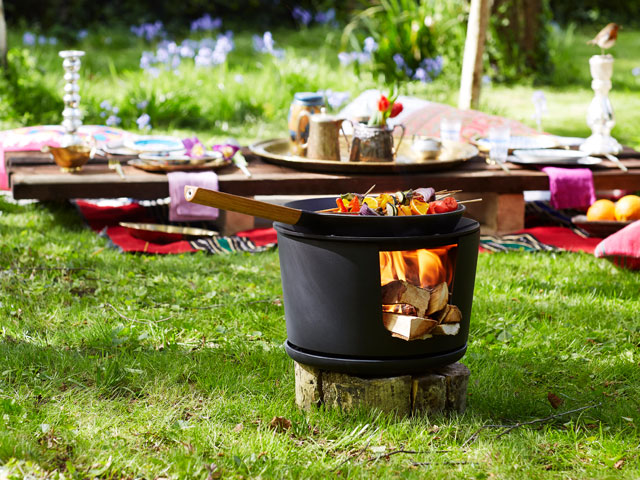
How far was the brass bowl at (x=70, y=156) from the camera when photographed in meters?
→ 4.48

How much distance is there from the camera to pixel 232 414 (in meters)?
2.65

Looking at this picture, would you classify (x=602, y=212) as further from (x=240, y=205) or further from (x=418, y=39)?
(x=418, y=39)

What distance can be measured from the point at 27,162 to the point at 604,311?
3.12 m

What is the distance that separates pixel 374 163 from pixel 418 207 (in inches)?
77.0

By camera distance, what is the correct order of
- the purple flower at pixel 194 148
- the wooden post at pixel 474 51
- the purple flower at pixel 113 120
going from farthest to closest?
the purple flower at pixel 113 120, the wooden post at pixel 474 51, the purple flower at pixel 194 148

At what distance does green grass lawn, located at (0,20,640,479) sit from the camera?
2.38 meters

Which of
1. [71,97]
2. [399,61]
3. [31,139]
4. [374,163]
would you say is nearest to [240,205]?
[374,163]

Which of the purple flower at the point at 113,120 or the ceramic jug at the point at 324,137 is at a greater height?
the ceramic jug at the point at 324,137

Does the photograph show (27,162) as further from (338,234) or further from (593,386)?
(593,386)

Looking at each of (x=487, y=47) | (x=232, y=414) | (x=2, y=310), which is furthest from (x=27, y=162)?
(x=487, y=47)

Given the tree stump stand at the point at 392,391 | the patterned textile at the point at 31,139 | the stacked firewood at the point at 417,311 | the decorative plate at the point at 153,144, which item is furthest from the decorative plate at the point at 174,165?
the stacked firewood at the point at 417,311

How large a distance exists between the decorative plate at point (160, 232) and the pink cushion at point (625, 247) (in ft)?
6.54

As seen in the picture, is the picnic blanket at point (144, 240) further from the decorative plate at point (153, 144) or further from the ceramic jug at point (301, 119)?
the ceramic jug at point (301, 119)

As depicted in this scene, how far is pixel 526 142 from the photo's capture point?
17.8 ft
